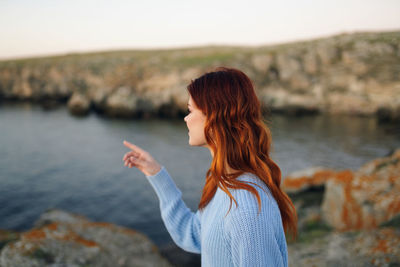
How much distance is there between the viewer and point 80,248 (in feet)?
17.1

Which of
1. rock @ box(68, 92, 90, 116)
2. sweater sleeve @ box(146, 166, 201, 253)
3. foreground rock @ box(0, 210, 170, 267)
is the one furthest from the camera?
rock @ box(68, 92, 90, 116)

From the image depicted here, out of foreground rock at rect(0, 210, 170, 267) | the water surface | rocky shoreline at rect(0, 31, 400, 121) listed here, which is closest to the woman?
foreground rock at rect(0, 210, 170, 267)

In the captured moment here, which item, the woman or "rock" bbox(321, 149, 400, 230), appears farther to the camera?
"rock" bbox(321, 149, 400, 230)

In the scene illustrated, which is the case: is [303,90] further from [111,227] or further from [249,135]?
[249,135]

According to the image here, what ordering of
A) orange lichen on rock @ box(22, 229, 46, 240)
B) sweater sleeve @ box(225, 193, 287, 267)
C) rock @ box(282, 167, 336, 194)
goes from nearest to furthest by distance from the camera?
sweater sleeve @ box(225, 193, 287, 267), orange lichen on rock @ box(22, 229, 46, 240), rock @ box(282, 167, 336, 194)

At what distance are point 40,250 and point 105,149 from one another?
54.6 ft

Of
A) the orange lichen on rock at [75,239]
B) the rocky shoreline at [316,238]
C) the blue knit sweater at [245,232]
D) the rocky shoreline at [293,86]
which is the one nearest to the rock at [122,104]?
the rocky shoreline at [293,86]

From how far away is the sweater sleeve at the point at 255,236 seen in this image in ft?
4.33

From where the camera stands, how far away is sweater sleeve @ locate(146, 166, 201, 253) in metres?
2.22

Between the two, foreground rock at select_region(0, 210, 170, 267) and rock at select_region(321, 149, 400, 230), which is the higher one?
rock at select_region(321, 149, 400, 230)

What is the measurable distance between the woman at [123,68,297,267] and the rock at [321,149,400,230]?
4847 mm

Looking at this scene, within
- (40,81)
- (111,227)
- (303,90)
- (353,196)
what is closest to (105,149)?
(111,227)

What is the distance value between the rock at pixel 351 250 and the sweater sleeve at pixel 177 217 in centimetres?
326

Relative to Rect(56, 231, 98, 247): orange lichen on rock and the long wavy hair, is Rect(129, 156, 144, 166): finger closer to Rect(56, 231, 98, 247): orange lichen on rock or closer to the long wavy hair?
the long wavy hair
